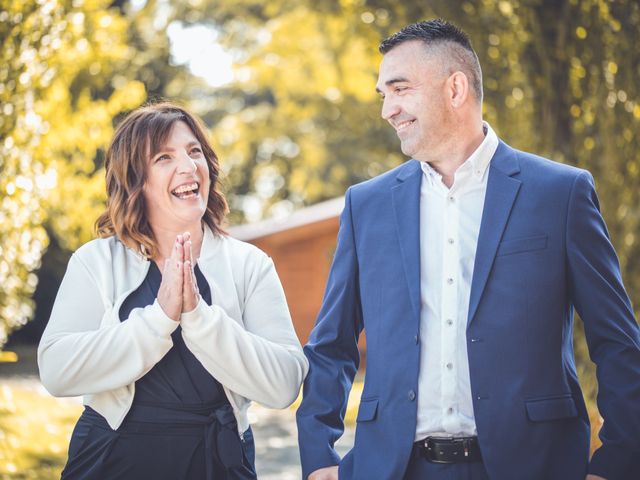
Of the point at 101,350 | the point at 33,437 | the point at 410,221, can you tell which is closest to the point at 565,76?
the point at 410,221

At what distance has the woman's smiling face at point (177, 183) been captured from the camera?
3.63m

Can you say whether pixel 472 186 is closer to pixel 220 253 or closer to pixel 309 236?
pixel 220 253

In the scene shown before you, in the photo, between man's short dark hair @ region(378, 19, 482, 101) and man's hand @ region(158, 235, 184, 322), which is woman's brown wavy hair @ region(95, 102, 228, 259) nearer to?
man's hand @ region(158, 235, 184, 322)

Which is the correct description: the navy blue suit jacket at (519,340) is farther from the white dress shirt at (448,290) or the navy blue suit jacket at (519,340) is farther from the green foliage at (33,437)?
the green foliage at (33,437)

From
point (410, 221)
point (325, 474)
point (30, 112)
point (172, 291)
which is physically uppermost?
point (30, 112)

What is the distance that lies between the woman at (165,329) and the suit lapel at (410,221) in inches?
20.6

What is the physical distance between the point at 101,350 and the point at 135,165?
2.50 feet

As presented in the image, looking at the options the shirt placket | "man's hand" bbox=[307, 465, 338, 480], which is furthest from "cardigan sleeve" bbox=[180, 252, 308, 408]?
the shirt placket

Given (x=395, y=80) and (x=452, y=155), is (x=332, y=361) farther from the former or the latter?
(x=395, y=80)

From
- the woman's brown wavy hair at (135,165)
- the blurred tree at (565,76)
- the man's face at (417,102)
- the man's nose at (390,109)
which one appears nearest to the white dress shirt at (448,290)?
the man's face at (417,102)

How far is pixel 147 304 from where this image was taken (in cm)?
359

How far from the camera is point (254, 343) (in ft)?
11.3

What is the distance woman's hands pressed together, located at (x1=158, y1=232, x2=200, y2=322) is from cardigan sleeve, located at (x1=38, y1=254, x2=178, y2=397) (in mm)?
37

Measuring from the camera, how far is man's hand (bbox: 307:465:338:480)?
3.44 m
